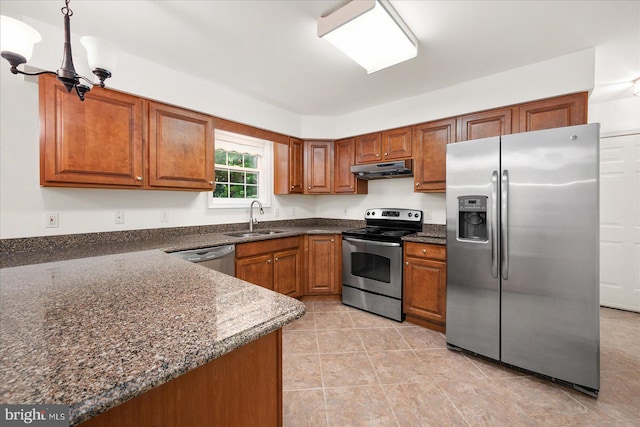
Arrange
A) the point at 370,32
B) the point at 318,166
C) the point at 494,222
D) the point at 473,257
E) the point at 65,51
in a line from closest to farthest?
the point at 65,51 → the point at 370,32 → the point at 494,222 → the point at 473,257 → the point at 318,166

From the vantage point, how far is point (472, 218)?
221 centimetres

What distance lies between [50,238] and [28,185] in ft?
1.31

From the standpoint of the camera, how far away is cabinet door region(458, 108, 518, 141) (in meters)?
2.47

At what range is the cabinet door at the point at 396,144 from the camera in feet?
10.1

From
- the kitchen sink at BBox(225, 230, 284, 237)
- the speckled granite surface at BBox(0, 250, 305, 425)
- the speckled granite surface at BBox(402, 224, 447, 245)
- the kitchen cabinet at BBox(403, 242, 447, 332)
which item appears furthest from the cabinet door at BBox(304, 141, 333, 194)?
the speckled granite surface at BBox(0, 250, 305, 425)

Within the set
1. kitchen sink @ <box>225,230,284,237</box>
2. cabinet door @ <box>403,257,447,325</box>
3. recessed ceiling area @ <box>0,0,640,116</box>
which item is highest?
recessed ceiling area @ <box>0,0,640,116</box>

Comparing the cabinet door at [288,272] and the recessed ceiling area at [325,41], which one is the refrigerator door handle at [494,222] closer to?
the recessed ceiling area at [325,41]

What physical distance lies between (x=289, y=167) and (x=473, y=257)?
7.73 ft

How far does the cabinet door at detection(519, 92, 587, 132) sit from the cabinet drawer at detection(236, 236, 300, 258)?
2504mm

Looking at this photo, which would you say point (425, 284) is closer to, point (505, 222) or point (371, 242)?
point (371, 242)

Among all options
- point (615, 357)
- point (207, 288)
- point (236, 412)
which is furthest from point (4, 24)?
point (615, 357)

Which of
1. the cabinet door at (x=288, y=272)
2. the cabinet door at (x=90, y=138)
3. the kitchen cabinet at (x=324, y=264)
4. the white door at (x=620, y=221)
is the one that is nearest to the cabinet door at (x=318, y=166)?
the kitchen cabinet at (x=324, y=264)

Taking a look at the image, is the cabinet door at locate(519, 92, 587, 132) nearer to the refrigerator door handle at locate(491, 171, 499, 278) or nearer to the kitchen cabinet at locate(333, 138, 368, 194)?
the refrigerator door handle at locate(491, 171, 499, 278)

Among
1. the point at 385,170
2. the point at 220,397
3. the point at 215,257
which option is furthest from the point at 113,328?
the point at 385,170
